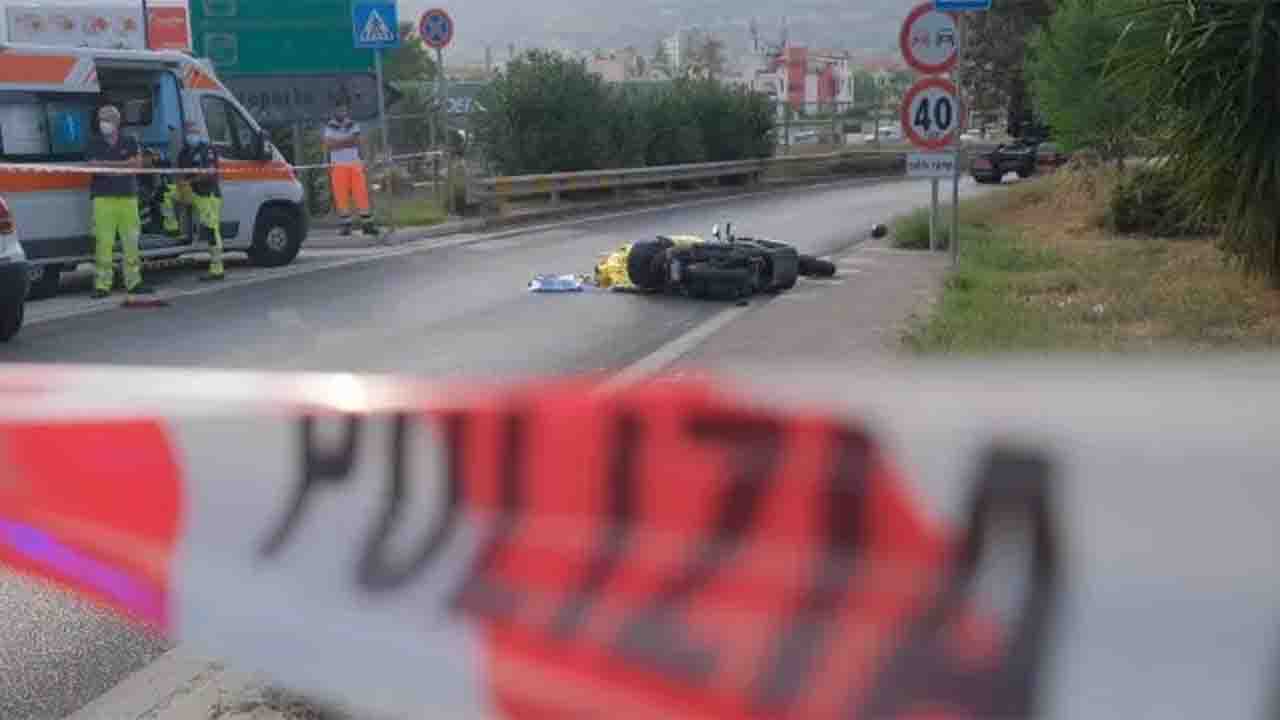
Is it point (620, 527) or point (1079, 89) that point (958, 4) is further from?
point (620, 527)

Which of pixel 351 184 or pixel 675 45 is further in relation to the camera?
pixel 675 45

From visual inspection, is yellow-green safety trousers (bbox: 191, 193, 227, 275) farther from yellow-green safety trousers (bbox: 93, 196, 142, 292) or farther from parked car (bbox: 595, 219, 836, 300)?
parked car (bbox: 595, 219, 836, 300)

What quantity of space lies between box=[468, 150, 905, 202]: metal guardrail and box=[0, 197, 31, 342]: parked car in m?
13.5

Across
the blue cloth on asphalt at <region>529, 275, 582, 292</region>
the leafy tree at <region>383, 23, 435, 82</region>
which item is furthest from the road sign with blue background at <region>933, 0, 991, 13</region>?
the leafy tree at <region>383, 23, 435, 82</region>

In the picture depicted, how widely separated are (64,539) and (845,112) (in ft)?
187

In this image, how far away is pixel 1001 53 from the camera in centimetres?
4984

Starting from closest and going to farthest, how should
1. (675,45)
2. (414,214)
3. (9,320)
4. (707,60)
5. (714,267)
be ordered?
(9,320)
(714,267)
(414,214)
(707,60)
(675,45)

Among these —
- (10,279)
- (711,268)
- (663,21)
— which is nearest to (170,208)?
(10,279)

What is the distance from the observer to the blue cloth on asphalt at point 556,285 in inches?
568

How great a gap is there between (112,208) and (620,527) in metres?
13.1

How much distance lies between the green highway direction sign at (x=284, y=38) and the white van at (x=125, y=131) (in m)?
5.80

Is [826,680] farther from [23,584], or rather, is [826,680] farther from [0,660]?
[23,584]

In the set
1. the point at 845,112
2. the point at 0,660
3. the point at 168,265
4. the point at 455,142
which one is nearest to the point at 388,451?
the point at 0,660

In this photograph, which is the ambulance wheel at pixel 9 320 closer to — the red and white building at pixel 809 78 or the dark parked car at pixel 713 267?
the dark parked car at pixel 713 267
